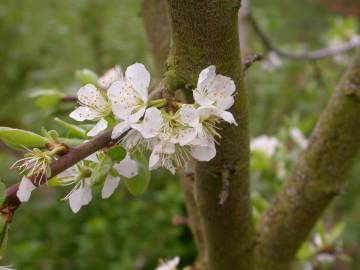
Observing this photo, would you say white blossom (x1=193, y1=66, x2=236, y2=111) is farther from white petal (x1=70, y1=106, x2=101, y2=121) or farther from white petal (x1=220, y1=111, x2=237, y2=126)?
white petal (x1=70, y1=106, x2=101, y2=121)

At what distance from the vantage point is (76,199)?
704mm

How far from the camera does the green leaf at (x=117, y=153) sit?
0.63m

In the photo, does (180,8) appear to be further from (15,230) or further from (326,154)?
(15,230)

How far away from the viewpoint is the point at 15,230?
253cm

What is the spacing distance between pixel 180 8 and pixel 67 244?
2.07 meters

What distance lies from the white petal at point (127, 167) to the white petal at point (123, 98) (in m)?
0.06

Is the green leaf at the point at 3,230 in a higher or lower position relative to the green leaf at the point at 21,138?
lower

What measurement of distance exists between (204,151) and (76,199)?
186mm

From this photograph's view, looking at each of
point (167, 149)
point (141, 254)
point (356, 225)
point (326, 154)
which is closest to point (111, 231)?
point (141, 254)

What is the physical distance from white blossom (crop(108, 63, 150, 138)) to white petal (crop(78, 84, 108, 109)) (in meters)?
0.03

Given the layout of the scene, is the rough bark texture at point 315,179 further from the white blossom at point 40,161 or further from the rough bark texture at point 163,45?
the white blossom at point 40,161

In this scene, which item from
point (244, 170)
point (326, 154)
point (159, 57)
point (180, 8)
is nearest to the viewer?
point (180, 8)

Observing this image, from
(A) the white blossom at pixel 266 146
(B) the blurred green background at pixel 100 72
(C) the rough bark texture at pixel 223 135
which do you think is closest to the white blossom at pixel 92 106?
(C) the rough bark texture at pixel 223 135

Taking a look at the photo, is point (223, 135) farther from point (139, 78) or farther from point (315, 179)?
point (315, 179)
